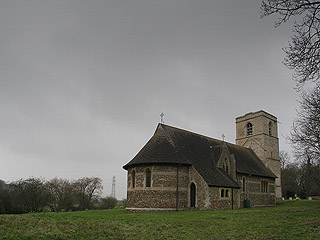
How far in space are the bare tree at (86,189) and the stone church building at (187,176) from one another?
19684mm

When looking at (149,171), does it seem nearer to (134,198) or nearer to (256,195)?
(134,198)

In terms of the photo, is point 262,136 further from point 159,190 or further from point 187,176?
point 159,190

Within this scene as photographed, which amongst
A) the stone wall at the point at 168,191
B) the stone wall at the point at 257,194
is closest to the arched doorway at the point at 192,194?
the stone wall at the point at 168,191

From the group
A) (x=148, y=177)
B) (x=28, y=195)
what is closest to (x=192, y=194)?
(x=148, y=177)

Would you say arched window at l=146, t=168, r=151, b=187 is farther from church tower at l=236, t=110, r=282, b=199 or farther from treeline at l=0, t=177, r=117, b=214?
church tower at l=236, t=110, r=282, b=199

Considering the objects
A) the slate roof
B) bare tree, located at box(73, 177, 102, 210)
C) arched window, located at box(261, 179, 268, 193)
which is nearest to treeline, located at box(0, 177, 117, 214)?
bare tree, located at box(73, 177, 102, 210)

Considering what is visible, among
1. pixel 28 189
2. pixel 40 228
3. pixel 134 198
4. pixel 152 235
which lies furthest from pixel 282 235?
pixel 28 189

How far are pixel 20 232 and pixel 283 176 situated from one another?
67119 mm

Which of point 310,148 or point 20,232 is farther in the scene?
point 310,148

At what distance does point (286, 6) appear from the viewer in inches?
330

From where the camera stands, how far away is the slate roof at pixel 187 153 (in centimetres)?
2534

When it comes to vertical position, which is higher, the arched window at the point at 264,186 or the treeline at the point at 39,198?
the arched window at the point at 264,186

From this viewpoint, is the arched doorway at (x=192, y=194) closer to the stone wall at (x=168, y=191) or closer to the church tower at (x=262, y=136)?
the stone wall at (x=168, y=191)

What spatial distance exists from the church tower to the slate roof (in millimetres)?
8835
